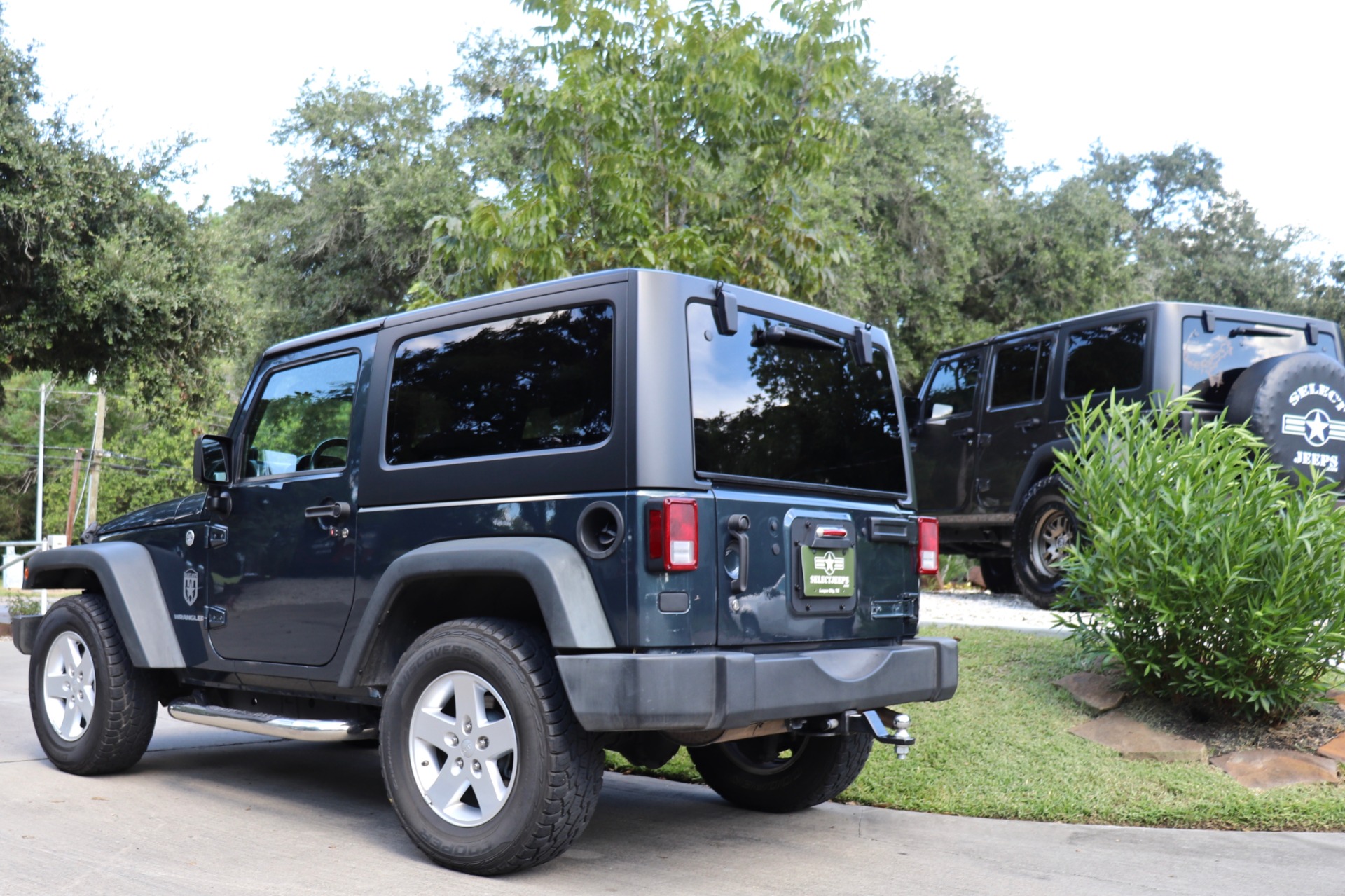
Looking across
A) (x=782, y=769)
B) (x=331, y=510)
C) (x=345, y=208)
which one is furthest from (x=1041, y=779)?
(x=345, y=208)

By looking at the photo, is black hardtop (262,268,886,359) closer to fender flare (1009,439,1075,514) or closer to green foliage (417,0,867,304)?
green foliage (417,0,867,304)

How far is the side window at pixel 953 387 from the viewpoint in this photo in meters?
10.7

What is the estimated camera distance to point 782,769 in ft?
17.7

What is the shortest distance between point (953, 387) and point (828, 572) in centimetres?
685

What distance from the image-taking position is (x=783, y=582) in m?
4.30

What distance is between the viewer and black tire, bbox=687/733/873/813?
5.19 m

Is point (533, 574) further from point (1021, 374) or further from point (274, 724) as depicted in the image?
point (1021, 374)

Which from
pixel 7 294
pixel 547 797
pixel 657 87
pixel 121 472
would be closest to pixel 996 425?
pixel 657 87

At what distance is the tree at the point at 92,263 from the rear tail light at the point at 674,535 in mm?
12081

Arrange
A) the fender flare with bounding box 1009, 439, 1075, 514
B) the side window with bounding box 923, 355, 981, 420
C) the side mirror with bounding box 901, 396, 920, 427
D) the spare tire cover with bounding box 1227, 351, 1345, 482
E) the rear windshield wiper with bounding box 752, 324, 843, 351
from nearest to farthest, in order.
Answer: the rear windshield wiper with bounding box 752, 324, 843, 351
the spare tire cover with bounding box 1227, 351, 1345, 482
the fender flare with bounding box 1009, 439, 1075, 514
the side window with bounding box 923, 355, 981, 420
the side mirror with bounding box 901, 396, 920, 427

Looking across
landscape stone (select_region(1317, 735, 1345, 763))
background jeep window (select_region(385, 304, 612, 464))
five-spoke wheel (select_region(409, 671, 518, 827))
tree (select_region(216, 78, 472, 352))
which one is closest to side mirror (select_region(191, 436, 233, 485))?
background jeep window (select_region(385, 304, 612, 464))

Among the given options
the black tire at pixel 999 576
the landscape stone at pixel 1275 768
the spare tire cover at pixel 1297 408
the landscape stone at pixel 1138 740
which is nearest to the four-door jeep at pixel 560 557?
the landscape stone at pixel 1138 740

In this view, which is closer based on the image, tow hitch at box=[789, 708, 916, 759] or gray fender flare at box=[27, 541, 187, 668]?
tow hitch at box=[789, 708, 916, 759]

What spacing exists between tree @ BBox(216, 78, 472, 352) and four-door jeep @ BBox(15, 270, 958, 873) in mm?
14726
